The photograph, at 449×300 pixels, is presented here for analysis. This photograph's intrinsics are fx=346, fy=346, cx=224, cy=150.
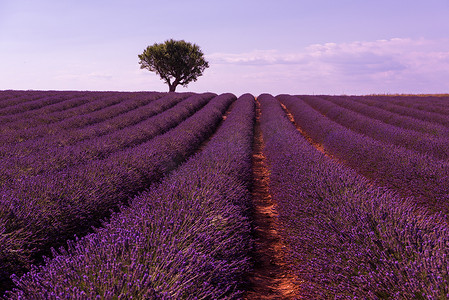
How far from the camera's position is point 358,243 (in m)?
2.43

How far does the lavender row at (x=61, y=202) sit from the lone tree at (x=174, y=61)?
27.9 metres

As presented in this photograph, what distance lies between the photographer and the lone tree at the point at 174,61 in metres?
32.0

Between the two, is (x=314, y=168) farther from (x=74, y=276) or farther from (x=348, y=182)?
(x=74, y=276)

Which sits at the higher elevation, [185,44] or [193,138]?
[185,44]

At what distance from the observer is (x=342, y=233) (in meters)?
2.58

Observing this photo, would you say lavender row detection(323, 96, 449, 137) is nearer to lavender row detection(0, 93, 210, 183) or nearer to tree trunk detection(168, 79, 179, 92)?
lavender row detection(0, 93, 210, 183)

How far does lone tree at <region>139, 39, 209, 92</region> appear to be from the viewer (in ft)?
105

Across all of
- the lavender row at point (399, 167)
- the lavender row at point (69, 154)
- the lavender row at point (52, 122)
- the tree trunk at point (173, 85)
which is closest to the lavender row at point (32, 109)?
the lavender row at point (52, 122)

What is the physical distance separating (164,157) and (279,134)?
133 inches

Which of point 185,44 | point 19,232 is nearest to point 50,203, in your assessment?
point 19,232

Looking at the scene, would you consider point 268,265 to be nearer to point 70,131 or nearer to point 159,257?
point 159,257


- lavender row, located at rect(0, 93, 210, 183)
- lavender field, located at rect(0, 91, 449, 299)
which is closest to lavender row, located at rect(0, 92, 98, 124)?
lavender row, located at rect(0, 93, 210, 183)

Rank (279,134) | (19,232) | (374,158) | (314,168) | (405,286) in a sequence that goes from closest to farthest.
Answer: (405,286) < (19,232) < (314,168) < (374,158) < (279,134)

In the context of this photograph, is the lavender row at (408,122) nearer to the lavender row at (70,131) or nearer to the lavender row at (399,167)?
the lavender row at (399,167)
